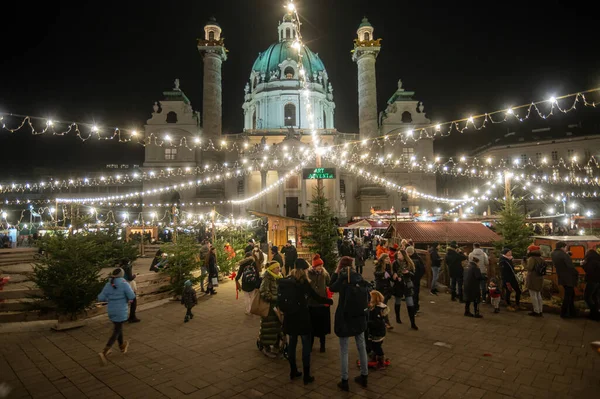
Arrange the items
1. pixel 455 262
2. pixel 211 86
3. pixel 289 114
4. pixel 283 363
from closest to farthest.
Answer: pixel 283 363, pixel 455 262, pixel 211 86, pixel 289 114

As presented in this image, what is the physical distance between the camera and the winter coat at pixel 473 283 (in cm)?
841

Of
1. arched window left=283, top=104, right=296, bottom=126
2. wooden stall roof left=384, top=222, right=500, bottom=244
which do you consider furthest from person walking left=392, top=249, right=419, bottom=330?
arched window left=283, top=104, right=296, bottom=126

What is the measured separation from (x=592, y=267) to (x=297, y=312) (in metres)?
7.77

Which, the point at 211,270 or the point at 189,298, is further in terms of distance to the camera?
the point at 211,270

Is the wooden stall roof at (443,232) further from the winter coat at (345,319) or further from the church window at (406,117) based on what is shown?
the church window at (406,117)

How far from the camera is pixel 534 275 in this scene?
856 centimetres

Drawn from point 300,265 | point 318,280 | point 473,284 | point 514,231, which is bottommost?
point 473,284

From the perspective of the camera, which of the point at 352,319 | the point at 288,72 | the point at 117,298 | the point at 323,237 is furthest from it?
the point at 288,72

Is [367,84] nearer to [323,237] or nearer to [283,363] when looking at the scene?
[323,237]

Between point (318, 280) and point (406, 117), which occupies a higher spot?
point (406, 117)

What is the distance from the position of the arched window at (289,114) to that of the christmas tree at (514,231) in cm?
4278

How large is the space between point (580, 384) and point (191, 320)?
7.83 m

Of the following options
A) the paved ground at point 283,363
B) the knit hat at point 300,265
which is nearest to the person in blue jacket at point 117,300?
the paved ground at point 283,363

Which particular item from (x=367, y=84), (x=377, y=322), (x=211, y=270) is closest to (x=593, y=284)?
(x=377, y=322)
